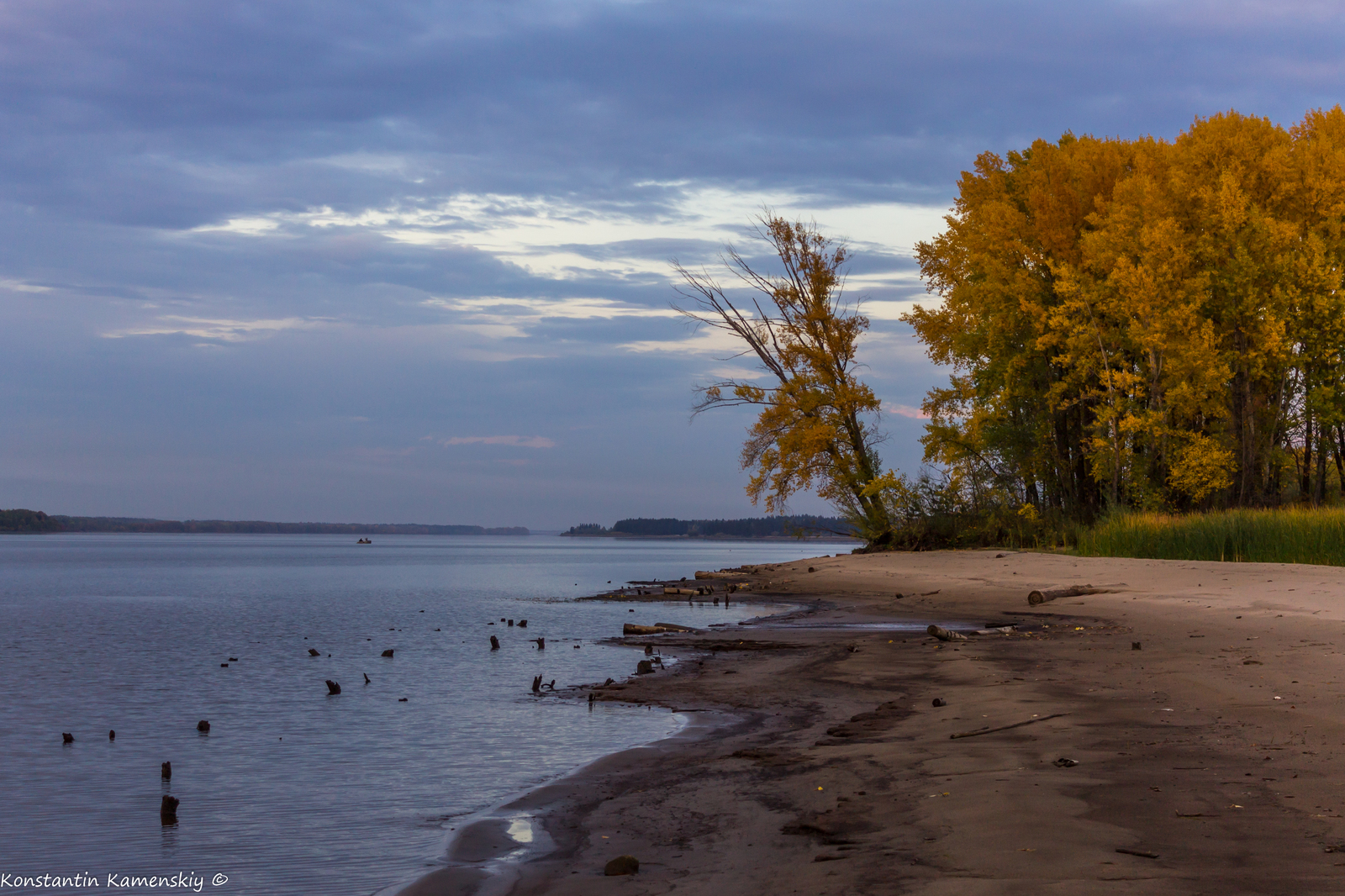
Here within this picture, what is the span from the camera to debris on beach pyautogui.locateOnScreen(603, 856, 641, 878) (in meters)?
6.07

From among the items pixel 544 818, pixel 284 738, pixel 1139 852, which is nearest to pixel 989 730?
pixel 1139 852

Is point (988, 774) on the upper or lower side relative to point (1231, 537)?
lower

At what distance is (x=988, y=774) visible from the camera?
714 cm

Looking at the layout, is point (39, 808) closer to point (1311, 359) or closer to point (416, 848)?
point (416, 848)

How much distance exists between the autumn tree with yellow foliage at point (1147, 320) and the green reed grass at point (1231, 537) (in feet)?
12.9

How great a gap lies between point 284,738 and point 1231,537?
22.0 m

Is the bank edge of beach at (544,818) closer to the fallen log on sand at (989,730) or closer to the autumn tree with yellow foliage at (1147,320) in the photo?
the fallen log on sand at (989,730)

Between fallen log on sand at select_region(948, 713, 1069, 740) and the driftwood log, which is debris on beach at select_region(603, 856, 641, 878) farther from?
the driftwood log

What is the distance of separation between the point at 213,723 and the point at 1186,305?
2953 cm

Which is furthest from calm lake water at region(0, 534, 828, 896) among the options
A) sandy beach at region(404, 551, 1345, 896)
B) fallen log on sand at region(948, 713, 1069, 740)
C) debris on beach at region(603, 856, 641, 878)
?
fallen log on sand at region(948, 713, 1069, 740)

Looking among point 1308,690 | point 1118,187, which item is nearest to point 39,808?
point 1308,690

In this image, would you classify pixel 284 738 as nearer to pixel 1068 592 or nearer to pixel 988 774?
pixel 988 774

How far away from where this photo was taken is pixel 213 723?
13.9m

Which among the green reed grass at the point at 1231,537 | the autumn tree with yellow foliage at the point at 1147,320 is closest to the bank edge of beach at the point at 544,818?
the green reed grass at the point at 1231,537
